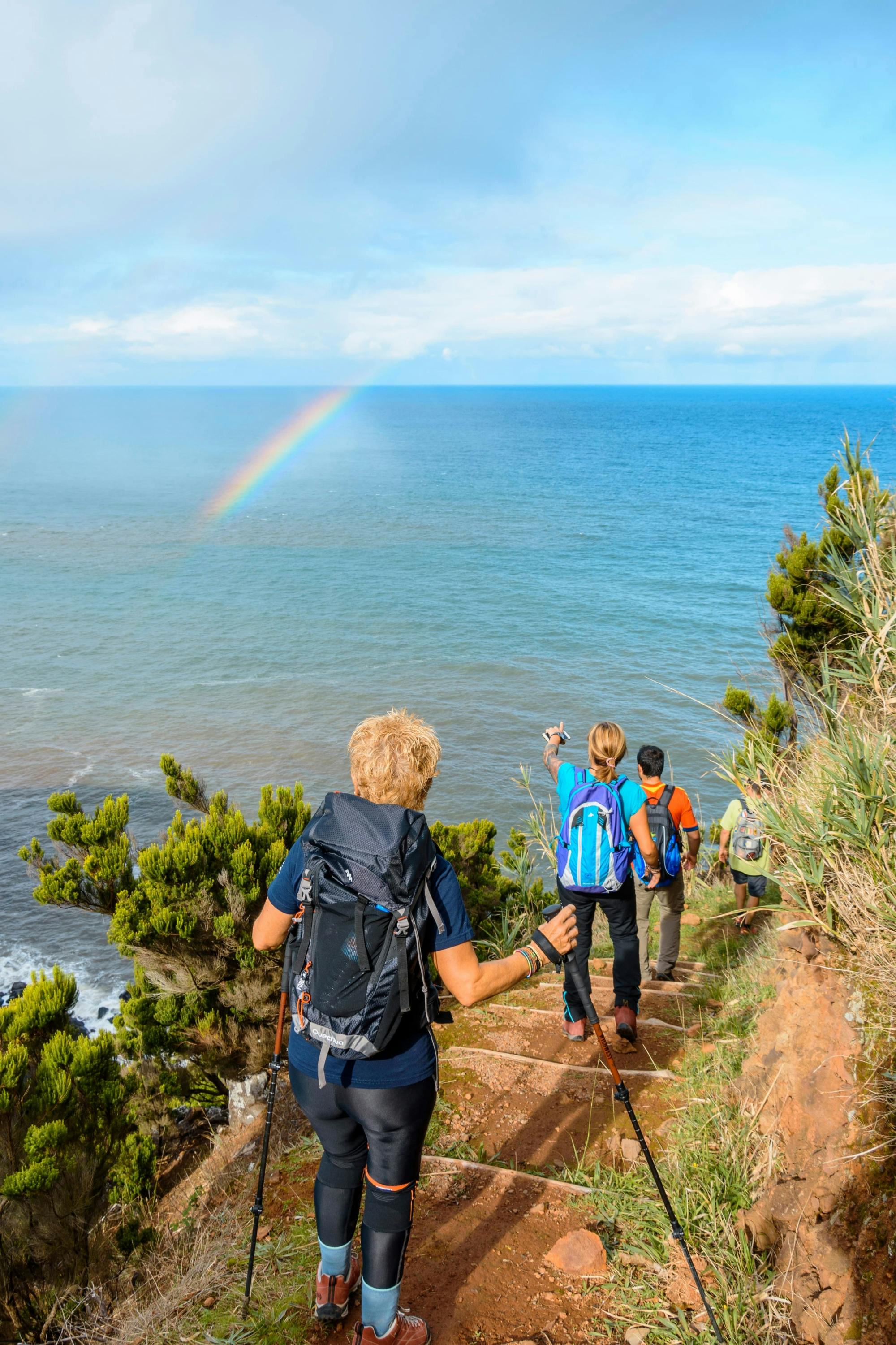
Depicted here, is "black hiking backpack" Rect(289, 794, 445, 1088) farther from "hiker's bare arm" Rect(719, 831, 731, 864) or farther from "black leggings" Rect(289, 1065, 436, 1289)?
"hiker's bare arm" Rect(719, 831, 731, 864)

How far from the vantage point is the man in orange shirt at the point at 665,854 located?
6301mm

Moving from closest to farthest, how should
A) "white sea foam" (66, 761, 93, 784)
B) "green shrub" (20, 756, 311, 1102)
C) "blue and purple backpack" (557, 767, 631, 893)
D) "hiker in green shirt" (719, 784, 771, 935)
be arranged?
1. "blue and purple backpack" (557, 767, 631, 893)
2. "green shrub" (20, 756, 311, 1102)
3. "hiker in green shirt" (719, 784, 771, 935)
4. "white sea foam" (66, 761, 93, 784)

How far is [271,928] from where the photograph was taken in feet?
9.62

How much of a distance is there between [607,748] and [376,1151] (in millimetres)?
2761

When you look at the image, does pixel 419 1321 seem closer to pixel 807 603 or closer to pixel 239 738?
pixel 807 603

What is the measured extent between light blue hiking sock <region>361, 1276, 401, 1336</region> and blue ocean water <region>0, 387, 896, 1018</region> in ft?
9.41

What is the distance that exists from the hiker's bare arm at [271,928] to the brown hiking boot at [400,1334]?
127 cm

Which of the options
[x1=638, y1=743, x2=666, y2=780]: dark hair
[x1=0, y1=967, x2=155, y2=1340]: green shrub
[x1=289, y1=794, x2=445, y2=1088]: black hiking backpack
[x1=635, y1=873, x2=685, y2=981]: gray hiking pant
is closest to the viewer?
[x1=289, y1=794, x2=445, y2=1088]: black hiking backpack

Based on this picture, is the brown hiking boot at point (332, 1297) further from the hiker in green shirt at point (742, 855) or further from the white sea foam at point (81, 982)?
the white sea foam at point (81, 982)

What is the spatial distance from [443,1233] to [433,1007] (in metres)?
1.60

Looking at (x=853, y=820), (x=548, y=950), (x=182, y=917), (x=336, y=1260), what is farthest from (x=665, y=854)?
(x=336, y=1260)

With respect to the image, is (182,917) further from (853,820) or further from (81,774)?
(81,774)

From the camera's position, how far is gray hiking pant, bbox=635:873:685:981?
6.59 m

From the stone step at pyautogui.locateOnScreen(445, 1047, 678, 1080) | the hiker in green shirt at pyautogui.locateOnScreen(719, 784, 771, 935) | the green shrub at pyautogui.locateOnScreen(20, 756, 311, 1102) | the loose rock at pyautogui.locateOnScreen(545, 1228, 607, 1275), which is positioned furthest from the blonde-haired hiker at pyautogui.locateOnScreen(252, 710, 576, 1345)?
the hiker in green shirt at pyautogui.locateOnScreen(719, 784, 771, 935)
